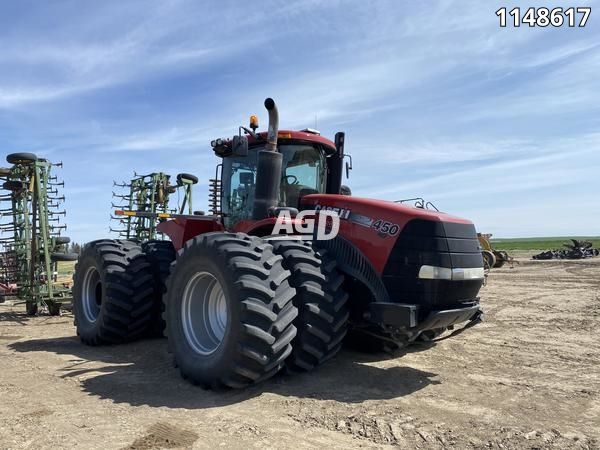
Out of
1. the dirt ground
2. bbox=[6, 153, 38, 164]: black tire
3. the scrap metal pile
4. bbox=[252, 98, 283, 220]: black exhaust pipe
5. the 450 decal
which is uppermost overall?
bbox=[6, 153, 38, 164]: black tire

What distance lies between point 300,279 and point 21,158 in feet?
26.2

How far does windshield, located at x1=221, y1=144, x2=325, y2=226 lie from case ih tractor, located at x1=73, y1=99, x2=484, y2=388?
0.02 m

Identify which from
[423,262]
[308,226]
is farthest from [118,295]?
[423,262]

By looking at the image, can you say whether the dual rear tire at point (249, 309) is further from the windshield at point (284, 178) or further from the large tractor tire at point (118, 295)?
the large tractor tire at point (118, 295)

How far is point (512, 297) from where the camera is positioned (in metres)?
12.7

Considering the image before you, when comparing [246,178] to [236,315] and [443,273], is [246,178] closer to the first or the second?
[236,315]

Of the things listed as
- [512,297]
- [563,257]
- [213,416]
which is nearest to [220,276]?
[213,416]

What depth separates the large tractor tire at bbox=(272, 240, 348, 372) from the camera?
4.73 metres

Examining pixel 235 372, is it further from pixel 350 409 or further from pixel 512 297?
pixel 512 297

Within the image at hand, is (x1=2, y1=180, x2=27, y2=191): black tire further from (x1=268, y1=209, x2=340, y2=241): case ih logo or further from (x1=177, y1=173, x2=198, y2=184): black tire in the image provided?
(x1=268, y1=209, x2=340, y2=241): case ih logo

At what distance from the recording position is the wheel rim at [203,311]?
5383mm

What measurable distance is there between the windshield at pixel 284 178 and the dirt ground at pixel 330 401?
1984 mm

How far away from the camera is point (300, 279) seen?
478 centimetres

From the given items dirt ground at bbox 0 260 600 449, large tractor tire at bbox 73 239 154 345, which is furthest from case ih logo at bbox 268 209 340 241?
large tractor tire at bbox 73 239 154 345
